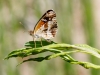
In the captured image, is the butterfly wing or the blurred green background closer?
the butterfly wing

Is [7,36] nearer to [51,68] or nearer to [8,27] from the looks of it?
[8,27]

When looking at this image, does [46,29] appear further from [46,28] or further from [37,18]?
[37,18]

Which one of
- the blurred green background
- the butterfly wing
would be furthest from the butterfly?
the blurred green background

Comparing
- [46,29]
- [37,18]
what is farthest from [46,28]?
[37,18]

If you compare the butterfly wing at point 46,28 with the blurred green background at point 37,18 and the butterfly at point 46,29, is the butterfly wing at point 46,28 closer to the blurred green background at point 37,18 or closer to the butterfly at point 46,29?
the butterfly at point 46,29

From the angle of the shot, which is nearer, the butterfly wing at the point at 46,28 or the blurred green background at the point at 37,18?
the butterfly wing at the point at 46,28

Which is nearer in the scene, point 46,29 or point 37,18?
point 46,29

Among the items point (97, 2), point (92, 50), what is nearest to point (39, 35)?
point (92, 50)

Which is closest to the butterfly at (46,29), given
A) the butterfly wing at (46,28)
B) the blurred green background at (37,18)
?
the butterfly wing at (46,28)

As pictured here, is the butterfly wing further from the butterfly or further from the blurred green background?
the blurred green background

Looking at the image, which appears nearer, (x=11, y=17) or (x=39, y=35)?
(x=39, y=35)

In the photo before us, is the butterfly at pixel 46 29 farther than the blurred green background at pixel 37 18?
No
